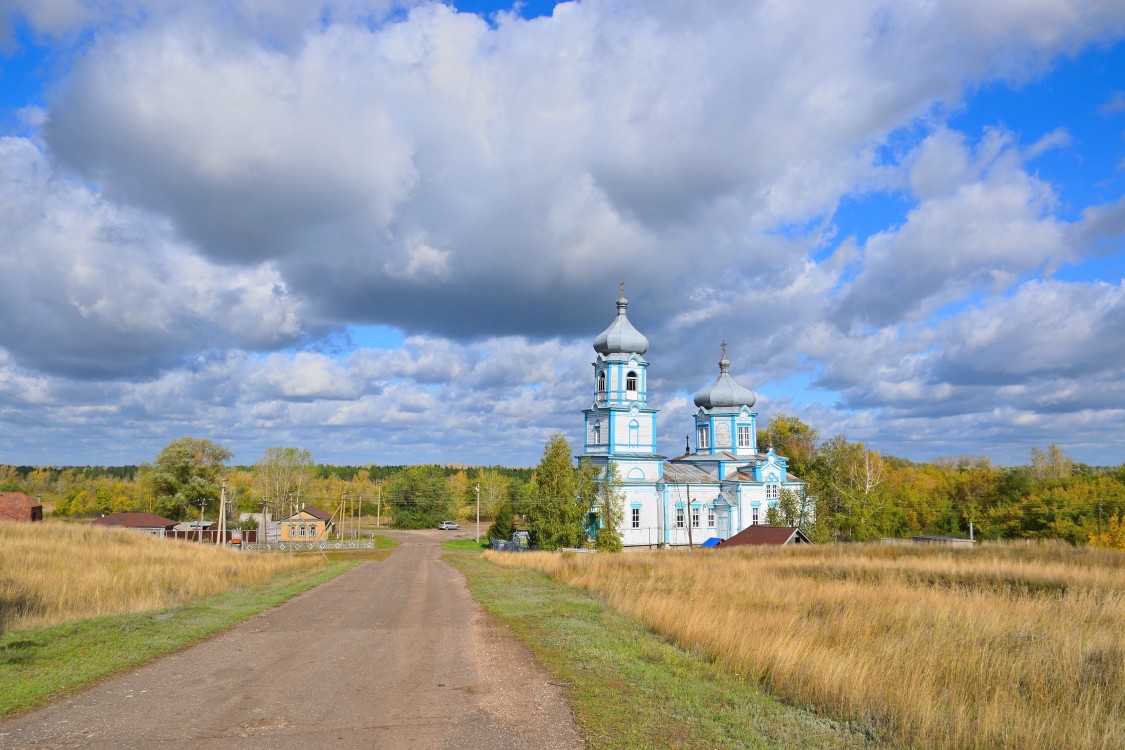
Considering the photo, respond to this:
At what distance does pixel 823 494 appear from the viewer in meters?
53.7

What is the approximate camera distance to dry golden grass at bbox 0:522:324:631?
14.1m

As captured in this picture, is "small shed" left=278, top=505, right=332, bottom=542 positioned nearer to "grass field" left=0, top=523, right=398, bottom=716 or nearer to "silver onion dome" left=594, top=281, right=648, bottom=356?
"silver onion dome" left=594, top=281, right=648, bottom=356

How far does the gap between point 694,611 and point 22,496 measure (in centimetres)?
6237

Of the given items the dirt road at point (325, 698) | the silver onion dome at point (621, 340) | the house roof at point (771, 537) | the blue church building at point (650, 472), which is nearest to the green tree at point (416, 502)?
the blue church building at point (650, 472)

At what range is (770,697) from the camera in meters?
8.70

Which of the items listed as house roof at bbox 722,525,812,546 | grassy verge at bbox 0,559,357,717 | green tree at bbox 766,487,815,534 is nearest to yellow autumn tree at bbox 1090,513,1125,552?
green tree at bbox 766,487,815,534

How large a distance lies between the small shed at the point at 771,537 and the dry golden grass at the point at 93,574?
82.3 feet

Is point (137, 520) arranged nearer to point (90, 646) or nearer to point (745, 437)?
point (745, 437)

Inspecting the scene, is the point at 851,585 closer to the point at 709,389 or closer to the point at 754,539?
the point at 754,539

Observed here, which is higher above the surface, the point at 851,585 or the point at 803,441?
the point at 803,441

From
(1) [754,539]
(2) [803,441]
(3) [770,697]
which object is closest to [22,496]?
(1) [754,539]

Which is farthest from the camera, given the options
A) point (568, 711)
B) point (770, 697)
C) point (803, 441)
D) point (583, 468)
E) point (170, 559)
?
point (803, 441)

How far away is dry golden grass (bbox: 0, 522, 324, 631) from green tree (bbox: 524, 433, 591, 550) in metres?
19.1

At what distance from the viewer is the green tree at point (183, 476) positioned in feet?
242
